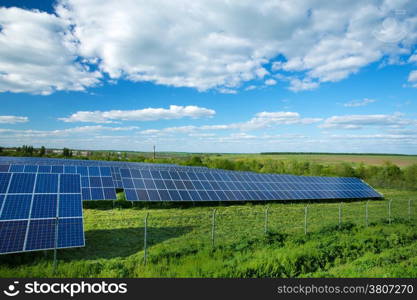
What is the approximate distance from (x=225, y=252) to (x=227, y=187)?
15.9m

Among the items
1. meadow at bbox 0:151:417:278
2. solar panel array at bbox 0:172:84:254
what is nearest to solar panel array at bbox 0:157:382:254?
solar panel array at bbox 0:172:84:254

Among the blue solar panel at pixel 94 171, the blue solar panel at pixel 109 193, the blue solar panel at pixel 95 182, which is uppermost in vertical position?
the blue solar panel at pixel 94 171

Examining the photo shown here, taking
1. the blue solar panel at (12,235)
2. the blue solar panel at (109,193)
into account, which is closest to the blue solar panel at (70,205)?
the blue solar panel at (12,235)

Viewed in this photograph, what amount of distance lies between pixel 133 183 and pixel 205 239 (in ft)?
38.4

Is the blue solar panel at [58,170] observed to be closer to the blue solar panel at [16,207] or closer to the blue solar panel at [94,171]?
the blue solar panel at [94,171]

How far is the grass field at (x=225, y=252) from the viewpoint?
7.71 metres

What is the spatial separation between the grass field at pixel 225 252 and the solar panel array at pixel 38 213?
0.73m

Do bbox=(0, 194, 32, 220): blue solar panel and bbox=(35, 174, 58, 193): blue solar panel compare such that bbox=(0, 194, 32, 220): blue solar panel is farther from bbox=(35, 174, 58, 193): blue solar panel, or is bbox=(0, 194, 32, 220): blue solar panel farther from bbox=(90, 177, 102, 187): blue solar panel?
bbox=(90, 177, 102, 187): blue solar panel

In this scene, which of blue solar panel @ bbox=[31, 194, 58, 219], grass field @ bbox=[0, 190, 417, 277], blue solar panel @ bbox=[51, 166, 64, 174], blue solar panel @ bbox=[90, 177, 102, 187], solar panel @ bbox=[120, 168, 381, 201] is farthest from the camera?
blue solar panel @ bbox=[51, 166, 64, 174]

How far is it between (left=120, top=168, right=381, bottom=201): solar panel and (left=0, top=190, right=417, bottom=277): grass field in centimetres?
495

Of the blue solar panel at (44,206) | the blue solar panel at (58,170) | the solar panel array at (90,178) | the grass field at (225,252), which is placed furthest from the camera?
the blue solar panel at (58,170)

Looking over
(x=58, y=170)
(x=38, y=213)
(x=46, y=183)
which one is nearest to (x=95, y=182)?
(x=58, y=170)

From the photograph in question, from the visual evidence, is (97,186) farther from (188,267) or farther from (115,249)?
(188,267)

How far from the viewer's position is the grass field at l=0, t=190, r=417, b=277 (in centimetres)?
771
